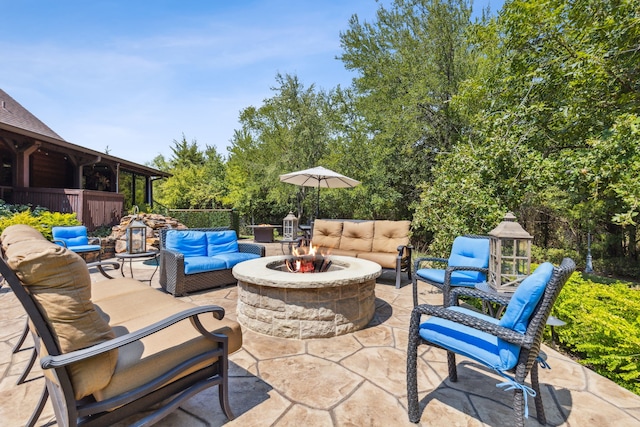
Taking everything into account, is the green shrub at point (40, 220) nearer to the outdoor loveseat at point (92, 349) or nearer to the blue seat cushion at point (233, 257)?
the blue seat cushion at point (233, 257)

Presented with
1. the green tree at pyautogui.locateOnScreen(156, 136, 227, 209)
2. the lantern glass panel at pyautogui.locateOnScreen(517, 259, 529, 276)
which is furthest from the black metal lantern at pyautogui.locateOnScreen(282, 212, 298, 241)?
the green tree at pyautogui.locateOnScreen(156, 136, 227, 209)

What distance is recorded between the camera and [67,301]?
4.03ft

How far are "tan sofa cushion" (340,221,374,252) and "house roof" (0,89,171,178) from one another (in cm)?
844

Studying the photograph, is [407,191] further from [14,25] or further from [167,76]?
[14,25]

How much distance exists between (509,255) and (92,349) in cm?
315

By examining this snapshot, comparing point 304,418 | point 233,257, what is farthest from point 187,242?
point 304,418

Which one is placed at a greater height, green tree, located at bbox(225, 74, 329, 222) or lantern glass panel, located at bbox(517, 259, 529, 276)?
green tree, located at bbox(225, 74, 329, 222)

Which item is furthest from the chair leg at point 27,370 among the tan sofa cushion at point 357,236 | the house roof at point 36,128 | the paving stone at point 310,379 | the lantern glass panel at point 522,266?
the house roof at point 36,128

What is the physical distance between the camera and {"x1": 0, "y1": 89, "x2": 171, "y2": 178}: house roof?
8539 millimetres

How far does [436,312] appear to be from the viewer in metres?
1.76

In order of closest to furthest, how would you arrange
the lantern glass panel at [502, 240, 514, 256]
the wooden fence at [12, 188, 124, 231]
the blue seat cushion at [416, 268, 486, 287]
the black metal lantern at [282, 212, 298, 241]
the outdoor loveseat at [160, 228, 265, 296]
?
1. the lantern glass panel at [502, 240, 514, 256]
2. the blue seat cushion at [416, 268, 486, 287]
3. the outdoor loveseat at [160, 228, 265, 296]
4. the black metal lantern at [282, 212, 298, 241]
5. the wooden fence at [12, 188, 124, 231]

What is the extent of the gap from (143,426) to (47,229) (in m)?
7.22

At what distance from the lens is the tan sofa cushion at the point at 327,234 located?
6098 mm

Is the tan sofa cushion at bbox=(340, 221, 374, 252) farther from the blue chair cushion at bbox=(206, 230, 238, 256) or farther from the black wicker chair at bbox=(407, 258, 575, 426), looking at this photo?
the black wicker chair at bbox=(407, 258, 575, 426)
